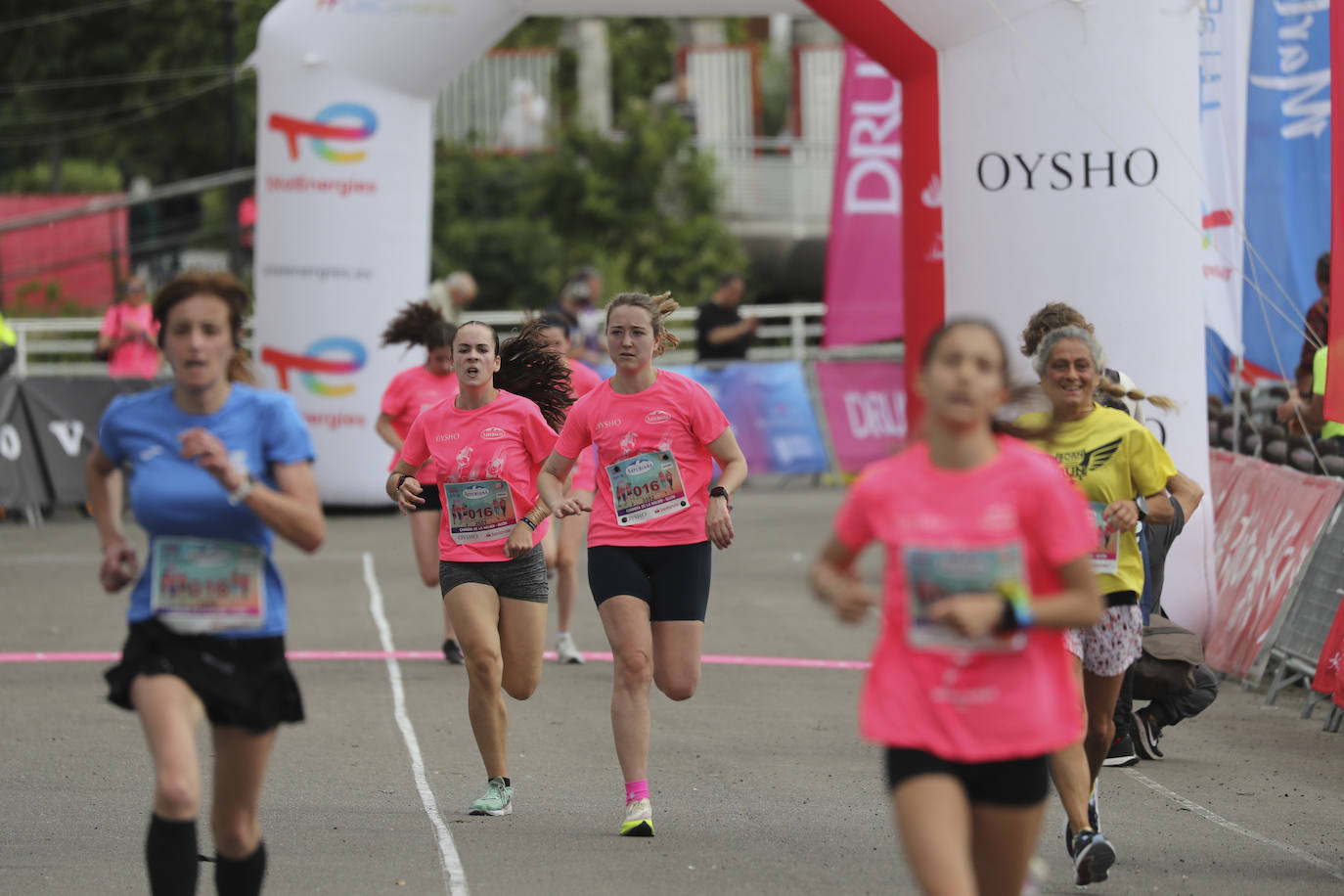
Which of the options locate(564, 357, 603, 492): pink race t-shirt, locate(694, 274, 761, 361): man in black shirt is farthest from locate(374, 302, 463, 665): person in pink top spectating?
locate(694, 274, 761, 361): man in black shirt

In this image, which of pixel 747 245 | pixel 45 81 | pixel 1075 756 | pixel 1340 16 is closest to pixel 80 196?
pixel 45 81

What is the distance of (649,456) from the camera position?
6.87 meters

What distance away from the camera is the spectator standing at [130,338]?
63.4 feet

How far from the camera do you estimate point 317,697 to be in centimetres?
948

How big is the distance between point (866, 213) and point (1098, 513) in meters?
15.2

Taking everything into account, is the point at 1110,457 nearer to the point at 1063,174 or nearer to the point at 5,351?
the point at 1063,174

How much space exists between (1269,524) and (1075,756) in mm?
5088

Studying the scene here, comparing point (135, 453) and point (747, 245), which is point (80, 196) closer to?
point (747, 245)

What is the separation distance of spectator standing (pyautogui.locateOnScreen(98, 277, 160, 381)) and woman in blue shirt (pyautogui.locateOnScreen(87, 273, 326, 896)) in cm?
1501

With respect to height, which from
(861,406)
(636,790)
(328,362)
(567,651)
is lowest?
(567,651)

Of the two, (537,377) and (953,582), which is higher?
(537,377)

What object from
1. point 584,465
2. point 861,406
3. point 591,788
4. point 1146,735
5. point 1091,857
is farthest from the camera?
point 861,406

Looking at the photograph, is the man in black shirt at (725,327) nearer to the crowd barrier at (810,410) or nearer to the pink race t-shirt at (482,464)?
the crowd barrier at (810,410)

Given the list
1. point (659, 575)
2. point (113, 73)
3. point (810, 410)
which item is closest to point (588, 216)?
point (113, 73)
